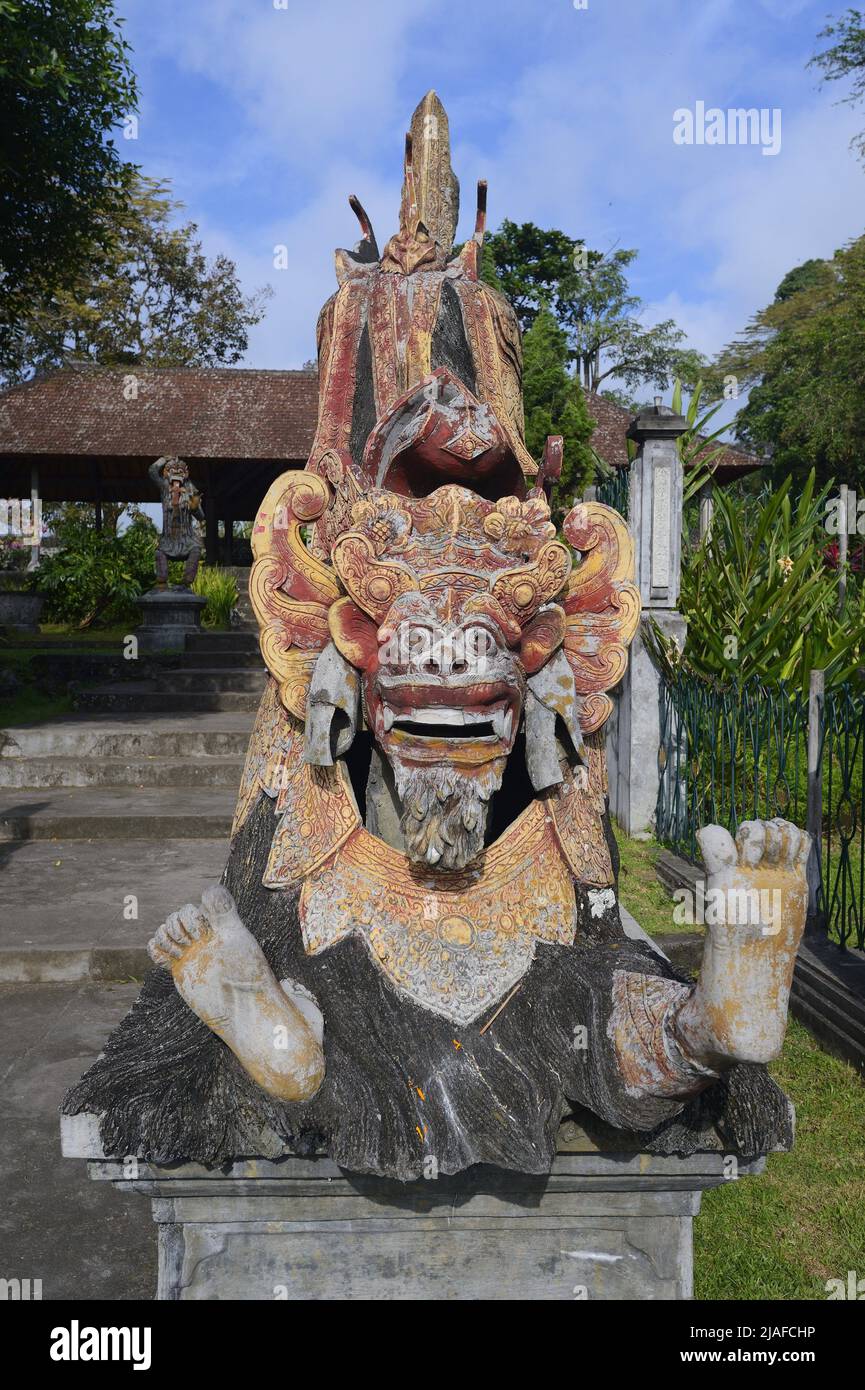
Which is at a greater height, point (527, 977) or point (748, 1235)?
point (527, 977)

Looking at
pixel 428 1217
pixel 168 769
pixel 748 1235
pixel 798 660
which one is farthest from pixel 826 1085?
pixel 168 769

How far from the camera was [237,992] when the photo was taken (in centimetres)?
153

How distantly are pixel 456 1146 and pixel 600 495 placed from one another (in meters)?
7.52

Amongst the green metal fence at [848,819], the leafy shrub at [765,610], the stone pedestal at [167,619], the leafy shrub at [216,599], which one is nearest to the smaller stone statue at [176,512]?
the leafy shrub at [216,599]

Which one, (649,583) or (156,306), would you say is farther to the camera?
(156,306)

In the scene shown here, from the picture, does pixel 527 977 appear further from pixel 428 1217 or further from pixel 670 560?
pixel 670 560

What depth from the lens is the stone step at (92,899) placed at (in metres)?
4.55

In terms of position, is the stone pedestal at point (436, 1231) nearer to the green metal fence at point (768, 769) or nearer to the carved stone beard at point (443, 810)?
the carved stone beard at point (443, 810)

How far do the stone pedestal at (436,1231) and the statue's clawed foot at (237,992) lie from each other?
304mm

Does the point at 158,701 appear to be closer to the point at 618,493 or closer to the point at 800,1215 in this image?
the point at 618,493

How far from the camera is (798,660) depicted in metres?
6.28

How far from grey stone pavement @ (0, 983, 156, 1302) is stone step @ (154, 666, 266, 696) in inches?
251

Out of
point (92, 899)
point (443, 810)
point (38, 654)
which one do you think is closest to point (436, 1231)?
point (443, 810)

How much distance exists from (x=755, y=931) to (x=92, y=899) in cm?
458
